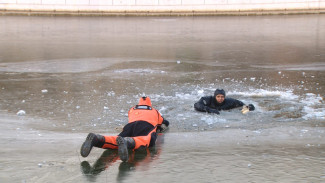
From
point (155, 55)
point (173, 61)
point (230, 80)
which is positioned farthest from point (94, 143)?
point (155, 55)

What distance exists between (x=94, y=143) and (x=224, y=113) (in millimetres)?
3288

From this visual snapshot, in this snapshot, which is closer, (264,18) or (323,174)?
(323,174)

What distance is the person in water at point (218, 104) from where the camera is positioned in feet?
27.9

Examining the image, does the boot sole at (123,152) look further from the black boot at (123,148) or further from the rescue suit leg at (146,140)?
the rescue suit leg at (146,140)

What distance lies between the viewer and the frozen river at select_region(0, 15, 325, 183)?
5609 millimetres

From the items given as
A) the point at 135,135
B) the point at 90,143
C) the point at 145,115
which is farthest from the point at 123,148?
the point at 145,115

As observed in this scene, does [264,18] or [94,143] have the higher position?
[264,18]

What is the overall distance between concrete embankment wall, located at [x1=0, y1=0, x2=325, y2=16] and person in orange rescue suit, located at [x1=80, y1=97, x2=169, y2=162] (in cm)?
2414

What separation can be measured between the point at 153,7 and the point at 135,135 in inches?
993

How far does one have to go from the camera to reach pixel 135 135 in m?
6.76

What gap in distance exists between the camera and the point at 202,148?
21.0 feet

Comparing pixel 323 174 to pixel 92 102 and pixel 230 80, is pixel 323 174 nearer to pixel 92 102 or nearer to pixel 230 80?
pixel 92 102

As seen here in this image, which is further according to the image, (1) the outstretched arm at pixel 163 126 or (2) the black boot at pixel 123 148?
(1) the outstretched arm at pixel 163 126

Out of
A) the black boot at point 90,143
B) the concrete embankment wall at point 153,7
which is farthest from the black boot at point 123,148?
the concrete embankment wall at point 153,7
